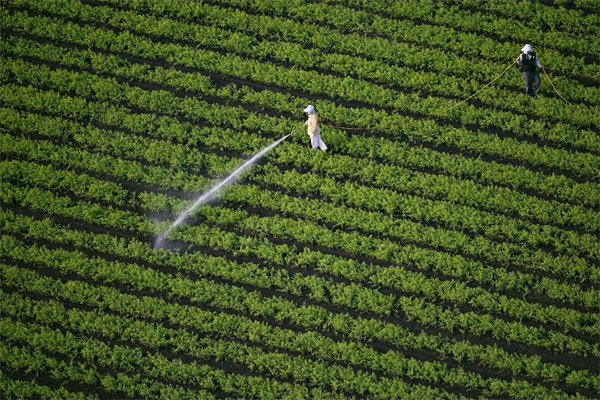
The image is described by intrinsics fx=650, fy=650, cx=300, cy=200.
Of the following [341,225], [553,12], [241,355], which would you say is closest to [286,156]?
[341,225]

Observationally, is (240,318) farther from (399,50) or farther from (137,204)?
(399,50)

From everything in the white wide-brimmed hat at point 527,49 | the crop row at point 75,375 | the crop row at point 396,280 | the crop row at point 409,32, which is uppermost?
the crop row at point 409,32

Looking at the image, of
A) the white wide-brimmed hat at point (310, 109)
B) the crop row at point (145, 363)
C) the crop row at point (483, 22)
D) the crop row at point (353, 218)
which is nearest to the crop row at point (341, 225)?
the crop row at point (353, 218)

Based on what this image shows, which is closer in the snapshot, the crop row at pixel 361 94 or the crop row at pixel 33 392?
the crop row at pixel 33 392

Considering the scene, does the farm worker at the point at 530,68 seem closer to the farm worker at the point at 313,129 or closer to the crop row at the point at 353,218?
the crop row at the point at 353,218

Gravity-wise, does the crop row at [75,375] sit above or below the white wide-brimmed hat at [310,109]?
below
